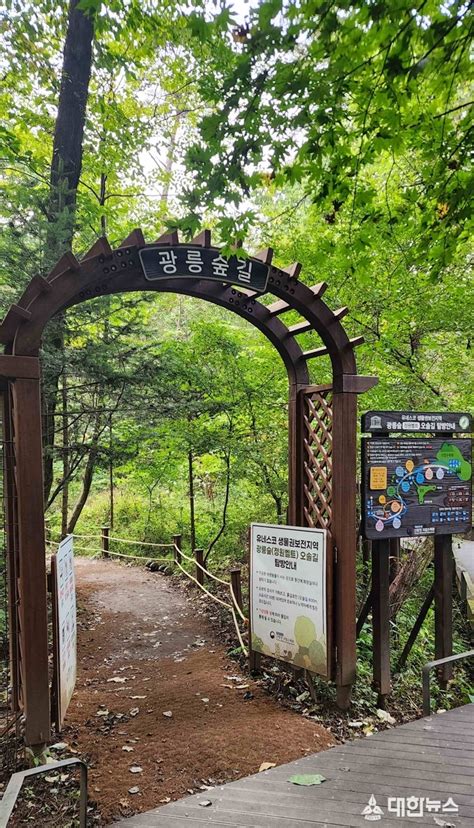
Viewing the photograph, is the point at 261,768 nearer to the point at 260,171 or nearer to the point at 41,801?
the point at 41,801

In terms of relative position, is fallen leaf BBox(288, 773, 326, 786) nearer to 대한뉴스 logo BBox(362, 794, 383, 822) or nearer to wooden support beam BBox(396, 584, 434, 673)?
대한뉴스 logo BBox(362, 794, 383, 822)

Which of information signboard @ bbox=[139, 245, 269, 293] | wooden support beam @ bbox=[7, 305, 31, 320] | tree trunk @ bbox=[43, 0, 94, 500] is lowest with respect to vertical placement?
wooden support beam @ bbox=[7, 305, 31, 320]

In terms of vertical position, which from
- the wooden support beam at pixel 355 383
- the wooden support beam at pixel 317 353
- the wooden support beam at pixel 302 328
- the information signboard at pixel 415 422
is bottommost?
→ the information signboard at pixel 415 422

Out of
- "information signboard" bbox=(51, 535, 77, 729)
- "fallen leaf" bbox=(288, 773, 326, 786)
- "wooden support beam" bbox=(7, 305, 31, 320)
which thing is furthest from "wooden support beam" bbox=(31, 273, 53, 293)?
"fallen leaf" bbox=(288, 773, 326, 786)

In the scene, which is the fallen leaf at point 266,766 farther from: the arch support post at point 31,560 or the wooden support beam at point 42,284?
the wooden support beam at point 42,284

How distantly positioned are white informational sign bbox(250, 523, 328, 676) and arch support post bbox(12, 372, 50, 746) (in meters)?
1.92

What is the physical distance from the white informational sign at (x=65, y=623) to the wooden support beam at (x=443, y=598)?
10.3 ft

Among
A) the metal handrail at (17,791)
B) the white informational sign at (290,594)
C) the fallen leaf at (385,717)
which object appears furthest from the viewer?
the white informational sign at (290,594)

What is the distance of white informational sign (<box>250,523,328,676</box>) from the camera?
13.1 feet

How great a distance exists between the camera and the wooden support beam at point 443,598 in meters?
4.38

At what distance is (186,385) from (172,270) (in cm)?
335

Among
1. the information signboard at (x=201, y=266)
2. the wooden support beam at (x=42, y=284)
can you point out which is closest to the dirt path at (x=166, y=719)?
the wooden support beam at (x=42, y=284)

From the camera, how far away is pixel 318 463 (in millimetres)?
4379

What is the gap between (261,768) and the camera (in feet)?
10.2
